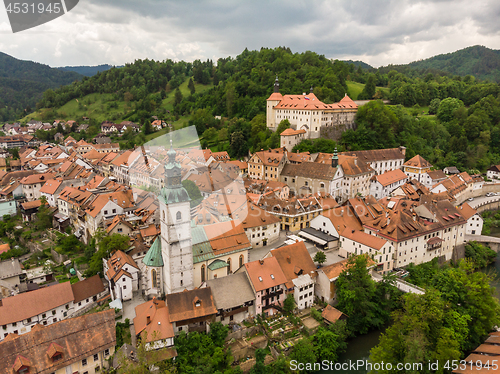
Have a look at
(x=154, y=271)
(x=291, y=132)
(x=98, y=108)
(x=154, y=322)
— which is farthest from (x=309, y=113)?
(x=98, y=108)

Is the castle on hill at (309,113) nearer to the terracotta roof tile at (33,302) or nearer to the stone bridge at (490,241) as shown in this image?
the stone bridge at (490,241)

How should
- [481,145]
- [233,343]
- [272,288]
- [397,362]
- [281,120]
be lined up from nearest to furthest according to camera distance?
[397,362]
[233,343]
[272,288]
[281,120]
[481,145]

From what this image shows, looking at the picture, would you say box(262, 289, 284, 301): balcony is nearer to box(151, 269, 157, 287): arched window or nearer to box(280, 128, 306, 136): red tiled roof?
box(151, 269, 157, 287): arched window

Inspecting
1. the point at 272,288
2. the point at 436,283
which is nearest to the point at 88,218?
the point at 272,288

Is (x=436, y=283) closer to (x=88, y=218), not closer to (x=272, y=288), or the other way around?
(x=272, y=288)

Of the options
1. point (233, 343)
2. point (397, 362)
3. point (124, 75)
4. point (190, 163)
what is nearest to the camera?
point (397, 362)

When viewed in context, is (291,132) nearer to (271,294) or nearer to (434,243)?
(434,243)

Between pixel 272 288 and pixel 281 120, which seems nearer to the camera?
pixel 272 288
